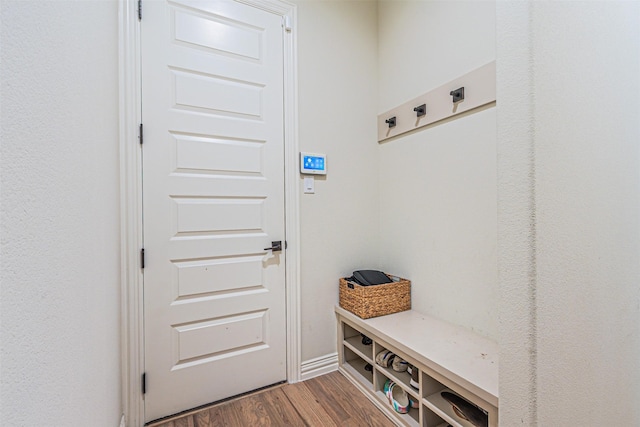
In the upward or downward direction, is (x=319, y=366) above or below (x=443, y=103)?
below

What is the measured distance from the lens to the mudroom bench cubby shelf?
1246 mm

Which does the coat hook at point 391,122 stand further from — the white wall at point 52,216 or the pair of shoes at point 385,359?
the white wall at point 52,216

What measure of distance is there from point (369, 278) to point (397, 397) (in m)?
0.69

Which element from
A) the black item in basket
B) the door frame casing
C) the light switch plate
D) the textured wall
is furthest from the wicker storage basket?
the door frame casing

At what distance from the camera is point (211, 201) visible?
175 centimetres

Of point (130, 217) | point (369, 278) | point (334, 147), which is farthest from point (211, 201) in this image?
point (369, 278)

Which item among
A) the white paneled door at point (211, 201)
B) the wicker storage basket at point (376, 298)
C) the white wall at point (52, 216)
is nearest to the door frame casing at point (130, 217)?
the white paneled door at point (211, 201)

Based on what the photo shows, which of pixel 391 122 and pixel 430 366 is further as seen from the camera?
pixel 391 122

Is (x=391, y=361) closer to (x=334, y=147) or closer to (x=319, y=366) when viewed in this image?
(x=319, y=366)

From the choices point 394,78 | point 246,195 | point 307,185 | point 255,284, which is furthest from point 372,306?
point 394,78

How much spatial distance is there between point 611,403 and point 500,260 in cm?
73

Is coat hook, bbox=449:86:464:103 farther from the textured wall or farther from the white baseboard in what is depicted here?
the white baseboard

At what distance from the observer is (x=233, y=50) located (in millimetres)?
1831

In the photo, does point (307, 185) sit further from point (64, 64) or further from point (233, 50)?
point (64, 64)
